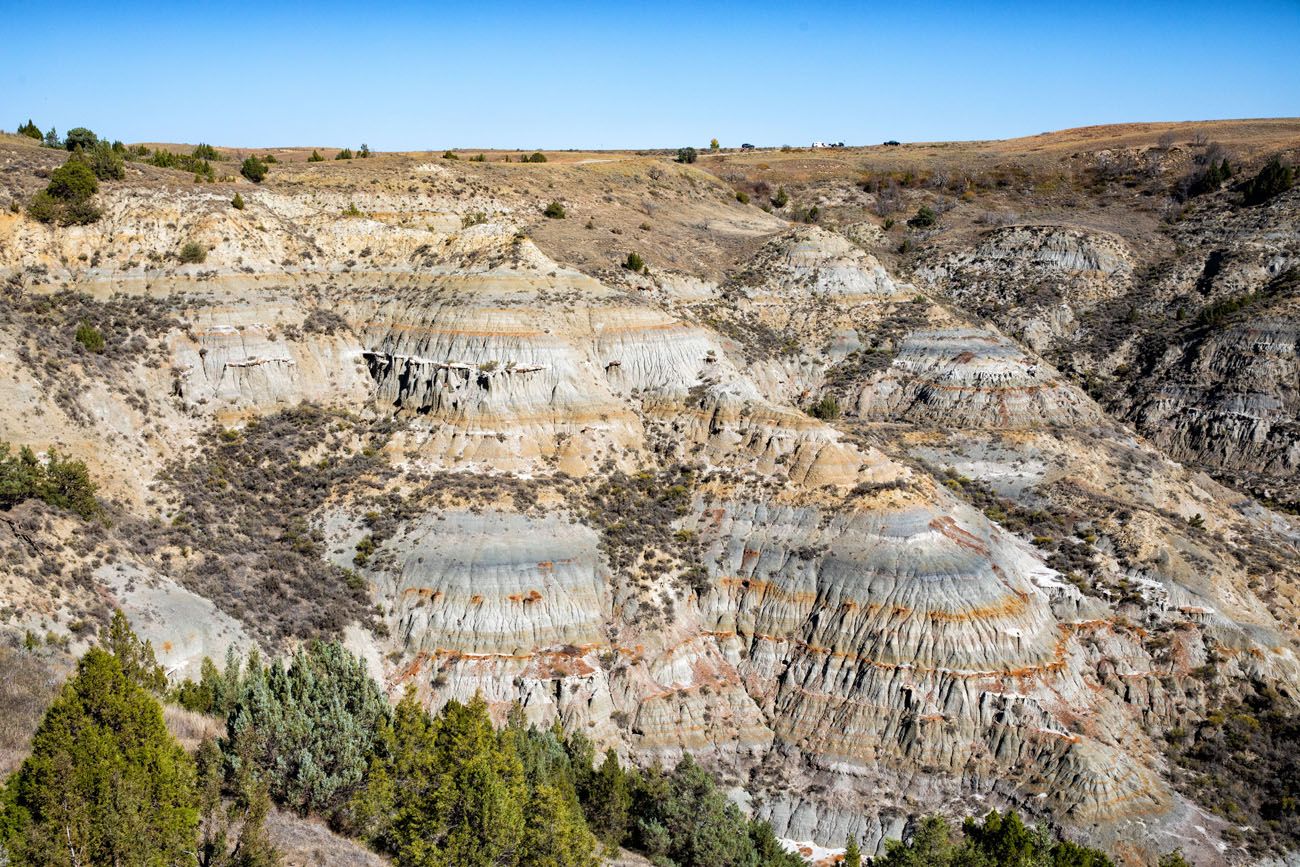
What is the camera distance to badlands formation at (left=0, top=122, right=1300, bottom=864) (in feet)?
115

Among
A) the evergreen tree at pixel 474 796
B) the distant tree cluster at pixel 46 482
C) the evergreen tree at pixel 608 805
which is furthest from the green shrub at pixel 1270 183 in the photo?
the distant tree cluster at pixel 46 482

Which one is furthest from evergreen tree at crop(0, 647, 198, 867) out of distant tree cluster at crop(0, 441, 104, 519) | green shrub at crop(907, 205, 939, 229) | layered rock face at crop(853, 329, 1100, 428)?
green shrub at crop(907, 205, 939, 229)

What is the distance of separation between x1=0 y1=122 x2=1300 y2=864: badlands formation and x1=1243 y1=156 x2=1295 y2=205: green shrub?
25586 mm

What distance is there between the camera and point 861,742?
35594 millimetres

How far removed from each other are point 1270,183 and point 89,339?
10256cm

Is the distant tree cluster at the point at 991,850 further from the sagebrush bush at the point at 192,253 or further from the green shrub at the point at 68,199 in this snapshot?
the green shrub at the point at 68,199

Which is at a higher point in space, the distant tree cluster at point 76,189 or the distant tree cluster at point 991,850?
the distant tree cluster at point 76,189

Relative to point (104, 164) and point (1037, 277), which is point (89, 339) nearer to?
point (104, 164)

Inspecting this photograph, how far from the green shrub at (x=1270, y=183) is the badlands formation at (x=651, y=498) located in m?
25.6

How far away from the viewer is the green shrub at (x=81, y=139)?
59.6 metres

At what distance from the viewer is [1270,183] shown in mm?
85188

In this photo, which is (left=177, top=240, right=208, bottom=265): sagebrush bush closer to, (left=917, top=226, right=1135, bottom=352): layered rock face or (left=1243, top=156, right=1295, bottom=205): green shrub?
(left=917, top=226, right=1135, bottom=352): layered rock face

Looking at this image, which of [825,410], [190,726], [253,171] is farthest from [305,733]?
[253,171]

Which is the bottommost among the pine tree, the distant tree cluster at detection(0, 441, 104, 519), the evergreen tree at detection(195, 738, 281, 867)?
the pine tree
